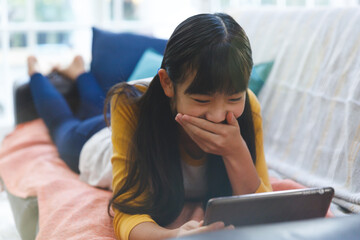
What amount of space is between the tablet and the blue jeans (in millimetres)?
794

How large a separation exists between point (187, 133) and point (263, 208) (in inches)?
11.3

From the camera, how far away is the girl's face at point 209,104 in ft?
2.34

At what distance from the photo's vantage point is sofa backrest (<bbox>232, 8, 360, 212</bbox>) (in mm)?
1008

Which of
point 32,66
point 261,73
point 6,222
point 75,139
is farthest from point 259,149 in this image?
point 32,66

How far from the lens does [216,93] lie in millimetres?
700

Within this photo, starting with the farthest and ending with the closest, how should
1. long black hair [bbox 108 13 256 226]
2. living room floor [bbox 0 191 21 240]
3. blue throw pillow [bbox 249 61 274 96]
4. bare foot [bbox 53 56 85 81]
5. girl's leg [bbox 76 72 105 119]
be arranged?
bare foot [bbox 53 56 85 81] < girl's leg [bbox 76 72 105 119] < blue throw pillow [bbox 249 61 274 96] < living room floor [bbox 0 191 21 240] < long black hair [bbox 108 13 256 226]

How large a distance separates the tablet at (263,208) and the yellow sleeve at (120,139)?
0.86 ft

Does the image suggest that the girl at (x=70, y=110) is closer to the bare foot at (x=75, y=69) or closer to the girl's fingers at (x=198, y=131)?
the bare foot at (x=75, y=69)

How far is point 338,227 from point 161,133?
0.46 metres

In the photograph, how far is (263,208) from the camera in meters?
0.58

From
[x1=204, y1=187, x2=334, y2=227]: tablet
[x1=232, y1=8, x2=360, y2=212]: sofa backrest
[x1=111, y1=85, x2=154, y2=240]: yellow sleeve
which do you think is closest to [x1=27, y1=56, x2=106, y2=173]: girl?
[x1=111, y1=85, x2=154, y2=240]: yellow sleeve

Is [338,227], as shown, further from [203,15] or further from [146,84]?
[146,84]

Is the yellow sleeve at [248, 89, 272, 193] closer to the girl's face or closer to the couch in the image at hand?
the couch

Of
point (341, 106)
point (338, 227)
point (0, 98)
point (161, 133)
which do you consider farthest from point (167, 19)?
point (338, 227)
